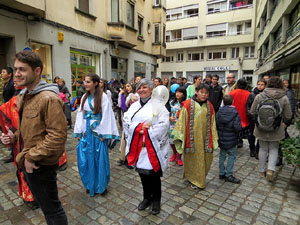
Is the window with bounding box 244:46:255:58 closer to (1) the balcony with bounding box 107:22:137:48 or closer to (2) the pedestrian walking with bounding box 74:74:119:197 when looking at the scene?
(1) the balcony with bounding box 107:22:137:48

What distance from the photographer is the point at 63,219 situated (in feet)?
6.21

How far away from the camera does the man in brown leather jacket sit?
5.42 ft

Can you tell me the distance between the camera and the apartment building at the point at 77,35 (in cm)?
768

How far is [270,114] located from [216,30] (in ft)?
90.7

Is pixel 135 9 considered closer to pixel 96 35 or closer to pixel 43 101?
pixel 96 35

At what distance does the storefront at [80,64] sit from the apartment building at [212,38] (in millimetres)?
20457

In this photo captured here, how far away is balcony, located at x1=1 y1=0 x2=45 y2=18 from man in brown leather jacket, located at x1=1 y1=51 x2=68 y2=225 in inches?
282

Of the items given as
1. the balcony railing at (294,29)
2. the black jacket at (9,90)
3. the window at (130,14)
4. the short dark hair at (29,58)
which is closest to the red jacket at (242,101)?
the short dark hair at (29,58)

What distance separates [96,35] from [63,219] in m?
11.6

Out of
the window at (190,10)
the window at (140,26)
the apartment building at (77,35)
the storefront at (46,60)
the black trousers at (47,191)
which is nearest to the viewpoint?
the black trousers at (47,191)

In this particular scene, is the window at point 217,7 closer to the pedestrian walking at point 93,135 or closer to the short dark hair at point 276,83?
the short dark hair at point 276,83

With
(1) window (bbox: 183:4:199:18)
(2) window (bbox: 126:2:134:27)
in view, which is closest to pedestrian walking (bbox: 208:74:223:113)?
(2) window (bbox: 126:2:134:27)

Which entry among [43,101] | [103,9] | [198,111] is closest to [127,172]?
[198,111]

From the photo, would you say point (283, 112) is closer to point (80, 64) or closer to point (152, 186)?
point (152, 186)
